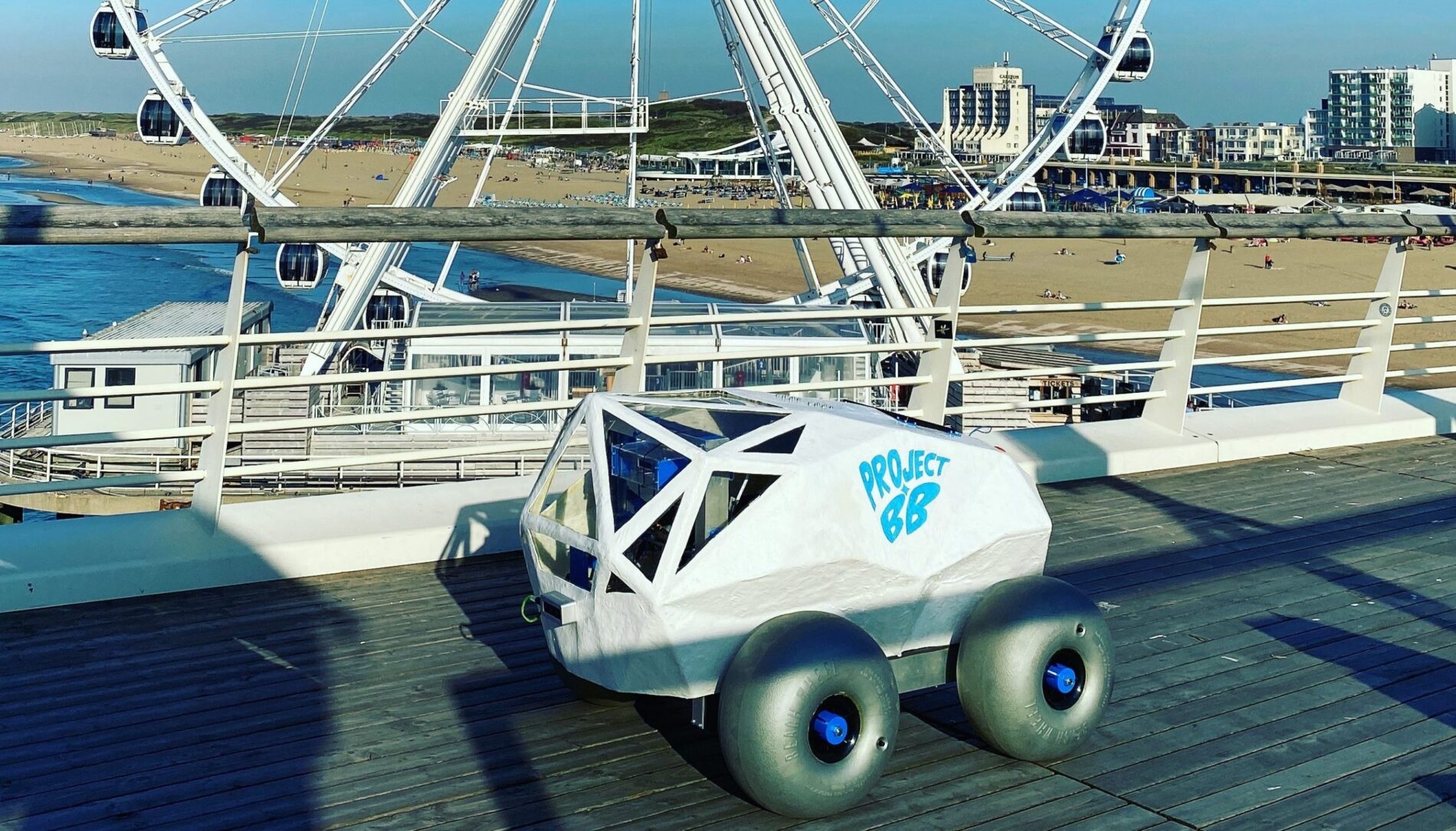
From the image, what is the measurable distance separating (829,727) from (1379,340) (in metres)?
6.07

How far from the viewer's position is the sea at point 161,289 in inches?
1822

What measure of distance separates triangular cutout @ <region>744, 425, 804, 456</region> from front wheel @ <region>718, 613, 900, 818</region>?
0.43 metres

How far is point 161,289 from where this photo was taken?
67312 mm

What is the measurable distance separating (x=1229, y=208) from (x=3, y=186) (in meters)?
86.5

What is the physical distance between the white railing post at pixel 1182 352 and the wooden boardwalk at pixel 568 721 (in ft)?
5.99

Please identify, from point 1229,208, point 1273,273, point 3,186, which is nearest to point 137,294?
point 1273,273

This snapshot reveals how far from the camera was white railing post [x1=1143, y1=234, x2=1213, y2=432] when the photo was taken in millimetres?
7543

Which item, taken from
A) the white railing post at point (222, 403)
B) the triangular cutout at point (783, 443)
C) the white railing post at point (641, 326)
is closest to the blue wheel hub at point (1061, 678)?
the triangular cutout at point (783, 443)

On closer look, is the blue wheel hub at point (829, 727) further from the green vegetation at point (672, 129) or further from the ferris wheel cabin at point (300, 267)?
the green vegetation at point (672, 129)

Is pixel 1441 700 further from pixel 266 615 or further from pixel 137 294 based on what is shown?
pixel 137 294

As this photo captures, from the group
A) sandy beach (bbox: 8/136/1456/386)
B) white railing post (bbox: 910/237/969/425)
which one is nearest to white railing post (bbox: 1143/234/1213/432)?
white railing post (bbox: 910/237/969/425)

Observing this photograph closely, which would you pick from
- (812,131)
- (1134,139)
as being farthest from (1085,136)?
(1134,139)

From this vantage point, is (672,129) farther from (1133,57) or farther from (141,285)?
(1133,57)

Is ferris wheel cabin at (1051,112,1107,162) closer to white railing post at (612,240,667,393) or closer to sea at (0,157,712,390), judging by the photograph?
sea at (0,157,712,390)
